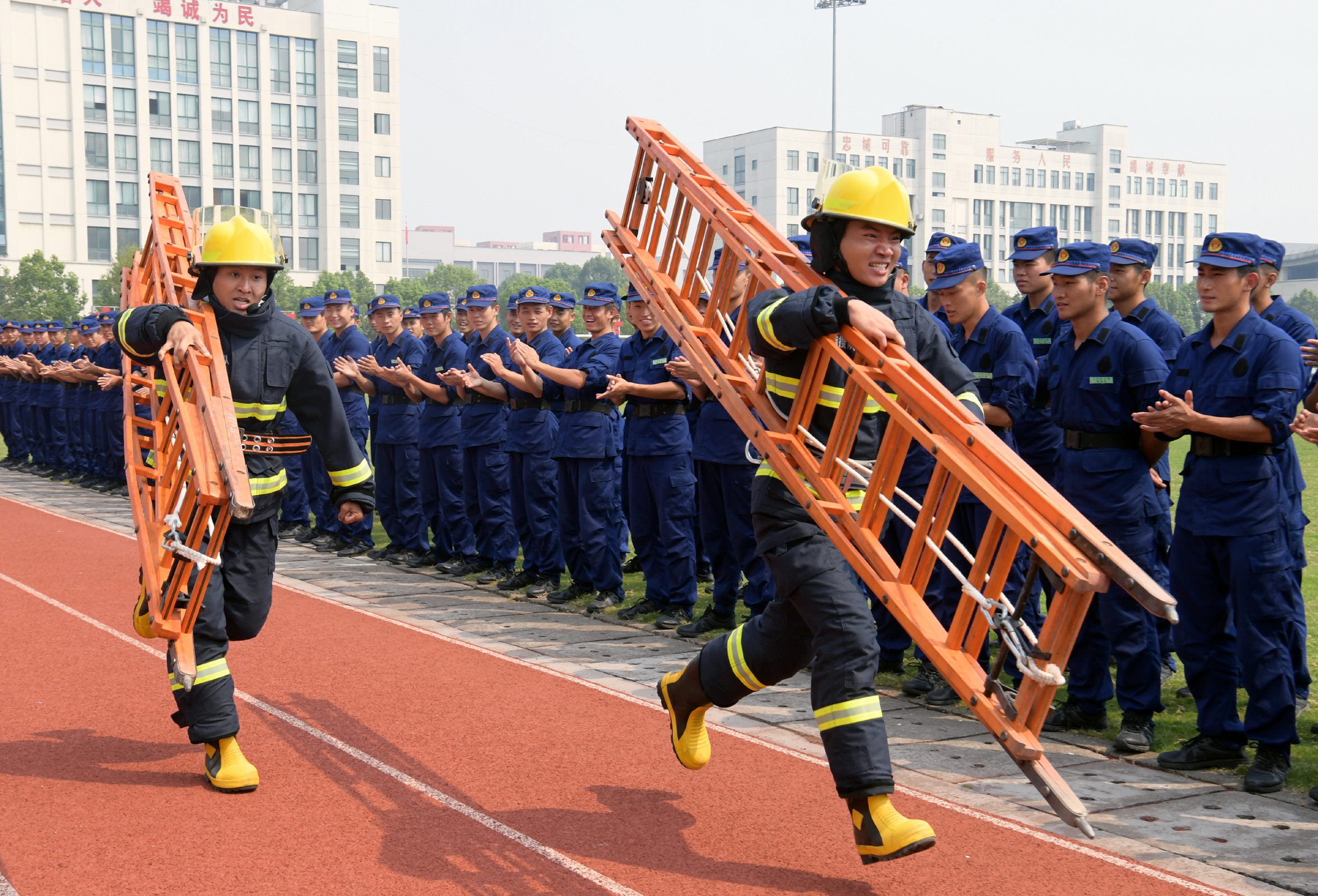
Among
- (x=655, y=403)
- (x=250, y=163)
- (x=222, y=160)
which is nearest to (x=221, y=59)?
(x=222, y=160)

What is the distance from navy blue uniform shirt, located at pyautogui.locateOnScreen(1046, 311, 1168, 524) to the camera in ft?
20.2

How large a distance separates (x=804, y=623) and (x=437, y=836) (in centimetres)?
160

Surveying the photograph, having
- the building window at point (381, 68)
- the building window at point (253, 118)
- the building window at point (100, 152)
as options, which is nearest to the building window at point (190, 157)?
the building window at point (253, 118)

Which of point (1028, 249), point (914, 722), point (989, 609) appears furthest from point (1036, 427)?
point (989, 609)

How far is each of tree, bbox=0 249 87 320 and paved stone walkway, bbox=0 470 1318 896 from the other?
57852mm

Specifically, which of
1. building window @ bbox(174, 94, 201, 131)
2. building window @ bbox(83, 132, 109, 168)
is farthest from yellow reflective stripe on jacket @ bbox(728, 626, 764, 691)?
building window @ bbox(174, 94, 201, 131)

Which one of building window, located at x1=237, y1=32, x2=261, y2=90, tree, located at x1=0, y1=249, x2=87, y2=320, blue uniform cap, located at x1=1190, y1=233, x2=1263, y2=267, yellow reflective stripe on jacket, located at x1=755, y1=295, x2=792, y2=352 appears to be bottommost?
yellow reflective stripe on jacket, located at x1=755, y1=295, x2=792, y2=352

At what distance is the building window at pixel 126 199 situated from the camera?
8069 cm

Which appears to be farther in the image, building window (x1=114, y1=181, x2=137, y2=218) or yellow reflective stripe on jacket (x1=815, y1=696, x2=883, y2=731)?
building window (x1=114, y1=181, x2=137, y2=218)

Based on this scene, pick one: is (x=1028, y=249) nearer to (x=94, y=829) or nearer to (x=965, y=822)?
(x=965, y=822)

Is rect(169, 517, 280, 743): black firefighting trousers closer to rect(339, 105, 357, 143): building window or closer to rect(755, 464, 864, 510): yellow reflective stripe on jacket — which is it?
rect(755, 464, 864, 510): yellow reflective stripe on jacket

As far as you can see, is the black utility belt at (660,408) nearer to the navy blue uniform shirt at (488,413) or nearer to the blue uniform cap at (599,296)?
the blue uniform cap at (599,296)

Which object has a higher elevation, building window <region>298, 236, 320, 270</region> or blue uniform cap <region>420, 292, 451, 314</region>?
building window <region>298, 236, 320, 270</region>

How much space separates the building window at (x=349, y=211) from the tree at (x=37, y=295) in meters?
27.7
